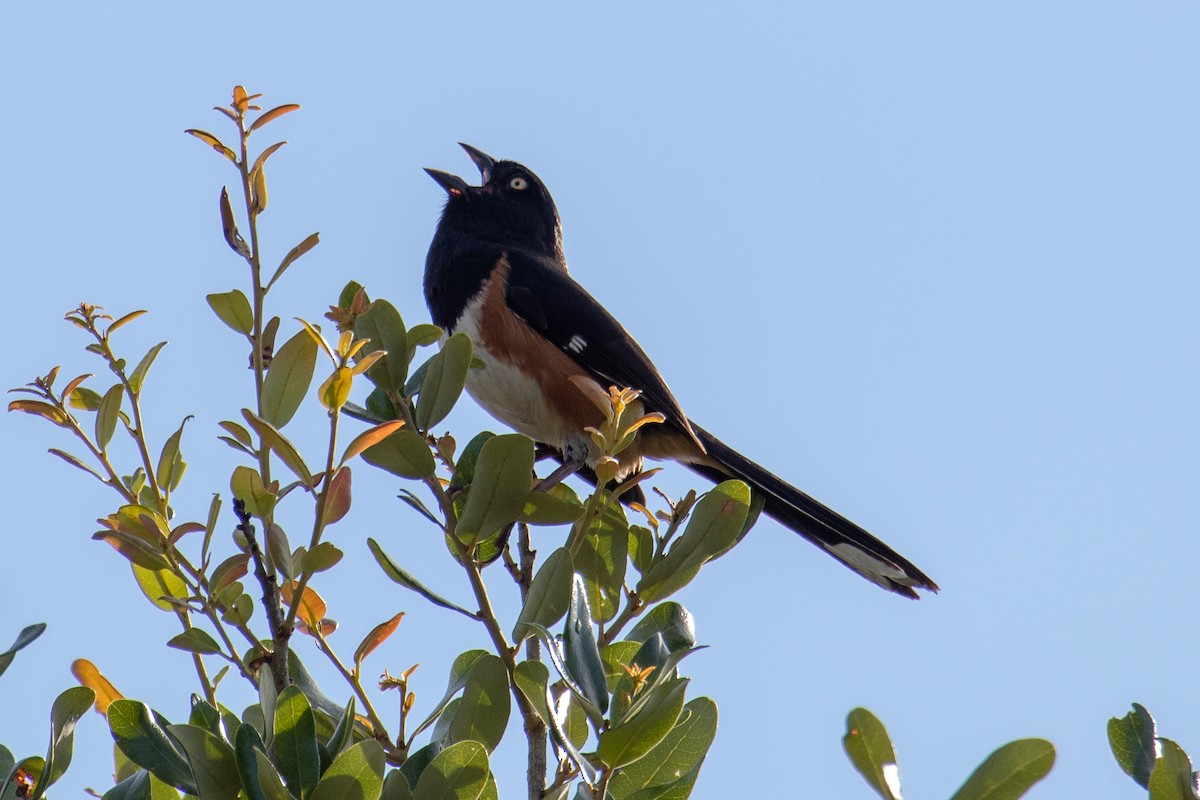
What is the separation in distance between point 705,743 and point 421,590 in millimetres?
484

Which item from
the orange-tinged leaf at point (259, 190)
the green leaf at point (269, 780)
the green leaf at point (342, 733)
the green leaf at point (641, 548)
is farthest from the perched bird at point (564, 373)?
the green leaf at point (269, 780)

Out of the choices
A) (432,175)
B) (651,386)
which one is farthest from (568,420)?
(432,175)

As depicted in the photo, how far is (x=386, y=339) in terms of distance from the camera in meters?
1.90

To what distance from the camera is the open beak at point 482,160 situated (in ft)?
14.8

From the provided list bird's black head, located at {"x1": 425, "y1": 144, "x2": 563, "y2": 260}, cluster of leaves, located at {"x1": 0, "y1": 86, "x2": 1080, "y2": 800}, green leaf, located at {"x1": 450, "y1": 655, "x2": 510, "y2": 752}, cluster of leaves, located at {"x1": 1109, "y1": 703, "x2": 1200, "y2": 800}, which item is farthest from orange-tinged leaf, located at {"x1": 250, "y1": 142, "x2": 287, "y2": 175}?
bird's black head, located at {"x1": 425, "y1": 144, "x2": 563, "y2": 260}

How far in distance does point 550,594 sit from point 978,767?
0.54 m

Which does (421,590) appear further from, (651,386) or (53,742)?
(651,386)

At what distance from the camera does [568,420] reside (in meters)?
3.62

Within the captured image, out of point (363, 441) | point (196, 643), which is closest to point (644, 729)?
point (363, 441)

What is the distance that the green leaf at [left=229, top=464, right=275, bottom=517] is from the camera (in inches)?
62.1

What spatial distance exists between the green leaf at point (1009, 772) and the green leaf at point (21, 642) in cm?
104

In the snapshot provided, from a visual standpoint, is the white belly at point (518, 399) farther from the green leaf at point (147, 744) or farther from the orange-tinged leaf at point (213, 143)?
the green leaf at point (147, 744)

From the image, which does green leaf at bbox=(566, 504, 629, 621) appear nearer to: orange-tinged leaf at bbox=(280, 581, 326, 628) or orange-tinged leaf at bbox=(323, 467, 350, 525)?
orange-tinged leaf at bbox=(280, 581, 326, 628)

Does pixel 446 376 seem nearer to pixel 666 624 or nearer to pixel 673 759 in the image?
pixel 666 624
